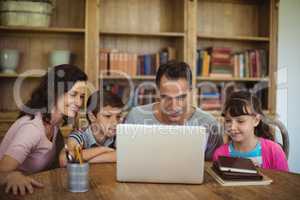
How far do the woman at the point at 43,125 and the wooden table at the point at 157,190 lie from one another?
18cm

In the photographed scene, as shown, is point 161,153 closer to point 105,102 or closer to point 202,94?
point 105,102

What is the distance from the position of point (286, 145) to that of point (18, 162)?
138cm

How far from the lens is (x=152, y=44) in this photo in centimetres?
378

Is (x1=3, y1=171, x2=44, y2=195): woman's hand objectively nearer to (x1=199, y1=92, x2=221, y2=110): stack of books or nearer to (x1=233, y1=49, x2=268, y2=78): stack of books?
(x1=199, y1=92, x2=221, y2=110): stack of books

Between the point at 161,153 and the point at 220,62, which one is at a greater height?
the point at 220,62

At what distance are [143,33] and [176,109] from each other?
1.41 metres

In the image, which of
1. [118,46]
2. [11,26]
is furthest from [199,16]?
[11,26]

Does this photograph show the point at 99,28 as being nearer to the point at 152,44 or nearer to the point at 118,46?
the point at 118,46

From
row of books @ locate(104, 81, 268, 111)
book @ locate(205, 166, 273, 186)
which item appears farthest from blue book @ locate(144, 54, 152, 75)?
book @ locate(205, 166, 273, 186)

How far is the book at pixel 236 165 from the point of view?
1.62m

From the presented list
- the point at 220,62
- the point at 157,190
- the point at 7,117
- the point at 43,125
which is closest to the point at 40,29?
the point at 7,117

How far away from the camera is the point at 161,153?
153 centimetres

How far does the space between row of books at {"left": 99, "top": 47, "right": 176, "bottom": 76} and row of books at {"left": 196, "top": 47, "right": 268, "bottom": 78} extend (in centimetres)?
29

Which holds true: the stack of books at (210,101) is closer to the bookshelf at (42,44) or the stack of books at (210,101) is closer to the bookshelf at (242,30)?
the bookshelf at (242,30)
